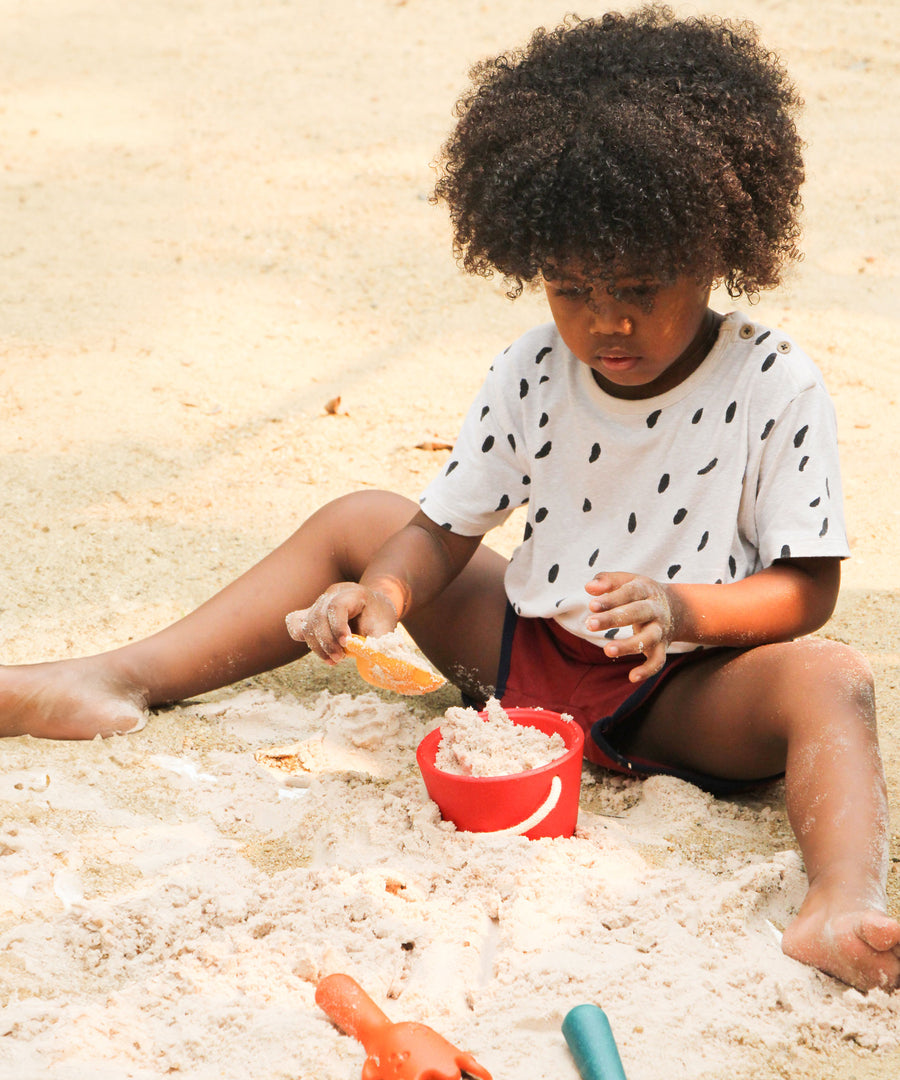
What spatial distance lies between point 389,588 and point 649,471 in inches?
16.1

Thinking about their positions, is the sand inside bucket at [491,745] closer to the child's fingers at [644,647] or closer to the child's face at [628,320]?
the child's fingers at [644,647]

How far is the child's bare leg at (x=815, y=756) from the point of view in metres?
1.37

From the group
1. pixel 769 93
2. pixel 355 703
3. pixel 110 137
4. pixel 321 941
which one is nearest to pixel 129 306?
pixel 110 137

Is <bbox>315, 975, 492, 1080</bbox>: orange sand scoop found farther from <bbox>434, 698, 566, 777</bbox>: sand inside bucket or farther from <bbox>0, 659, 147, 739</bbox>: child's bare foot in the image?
<bbox>0, 659, 147, 739</bbox>: child's bare foot

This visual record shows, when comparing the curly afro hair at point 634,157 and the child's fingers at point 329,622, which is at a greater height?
the curly afro hair at point 634,157

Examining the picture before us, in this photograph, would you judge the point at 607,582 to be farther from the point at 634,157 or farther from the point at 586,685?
the point at 634,157

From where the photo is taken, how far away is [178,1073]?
49.1 inches

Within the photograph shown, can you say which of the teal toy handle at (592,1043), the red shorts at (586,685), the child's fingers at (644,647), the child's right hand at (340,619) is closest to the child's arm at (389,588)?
the child's right hand at (340,619)

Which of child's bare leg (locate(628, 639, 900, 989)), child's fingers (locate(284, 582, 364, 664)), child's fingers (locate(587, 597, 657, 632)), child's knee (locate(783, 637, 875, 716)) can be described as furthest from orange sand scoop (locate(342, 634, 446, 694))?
child's knee (locate(783, 637, 875, 716))

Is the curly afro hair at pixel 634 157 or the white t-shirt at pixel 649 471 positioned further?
the white t-shirt at pixel 649 471

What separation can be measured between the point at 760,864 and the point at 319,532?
866 millimetres

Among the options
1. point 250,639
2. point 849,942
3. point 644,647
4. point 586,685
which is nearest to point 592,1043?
point 849,942

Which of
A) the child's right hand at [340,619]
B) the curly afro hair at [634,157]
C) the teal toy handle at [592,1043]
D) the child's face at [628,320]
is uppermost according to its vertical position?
the curly afro hair at [634,157]

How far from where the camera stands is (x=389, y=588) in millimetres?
1819
